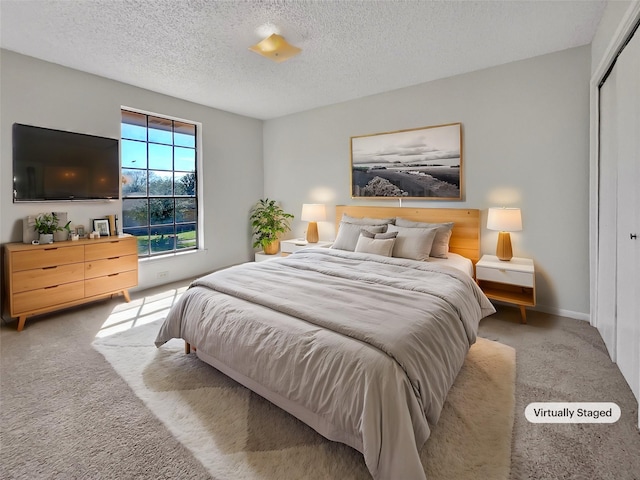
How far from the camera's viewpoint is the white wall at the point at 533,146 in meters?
3.22

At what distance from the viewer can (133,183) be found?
4391 millimetres

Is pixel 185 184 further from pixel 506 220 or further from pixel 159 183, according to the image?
pixel 506 220

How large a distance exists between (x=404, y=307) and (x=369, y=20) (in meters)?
2.28

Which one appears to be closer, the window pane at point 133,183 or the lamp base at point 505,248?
the lamp base at point 505,248

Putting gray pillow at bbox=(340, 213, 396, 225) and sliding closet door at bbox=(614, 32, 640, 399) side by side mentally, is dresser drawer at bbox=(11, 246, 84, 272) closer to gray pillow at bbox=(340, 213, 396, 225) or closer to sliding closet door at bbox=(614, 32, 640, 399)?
gray pillow at bbox=(340, 213, 396, 225)

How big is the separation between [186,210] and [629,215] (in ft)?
16.2

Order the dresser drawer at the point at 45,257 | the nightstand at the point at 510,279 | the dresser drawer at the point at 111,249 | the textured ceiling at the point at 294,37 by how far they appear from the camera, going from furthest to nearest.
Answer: the dresser drawer at the point at 111,249 < the nightstand at the point at 510,279 < the dresser drawer at the point at 45,257 < the textured ceiling at the point at 294,37

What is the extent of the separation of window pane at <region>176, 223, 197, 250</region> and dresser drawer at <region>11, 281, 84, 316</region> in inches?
62.6

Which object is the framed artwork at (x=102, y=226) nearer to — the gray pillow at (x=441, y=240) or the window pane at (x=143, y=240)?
the window pane at (x=143, y=240)

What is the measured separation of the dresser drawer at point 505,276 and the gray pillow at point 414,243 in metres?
0.55

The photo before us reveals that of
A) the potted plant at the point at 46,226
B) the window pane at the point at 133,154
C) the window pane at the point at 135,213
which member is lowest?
the potted plant at the point at 46,226

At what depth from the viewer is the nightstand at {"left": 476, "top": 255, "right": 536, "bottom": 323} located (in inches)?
124

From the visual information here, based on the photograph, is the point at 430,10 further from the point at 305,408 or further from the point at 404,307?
the point at 305,408

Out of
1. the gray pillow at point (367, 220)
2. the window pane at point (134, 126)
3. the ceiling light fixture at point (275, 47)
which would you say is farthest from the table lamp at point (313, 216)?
the window pane at point (134, 126)
